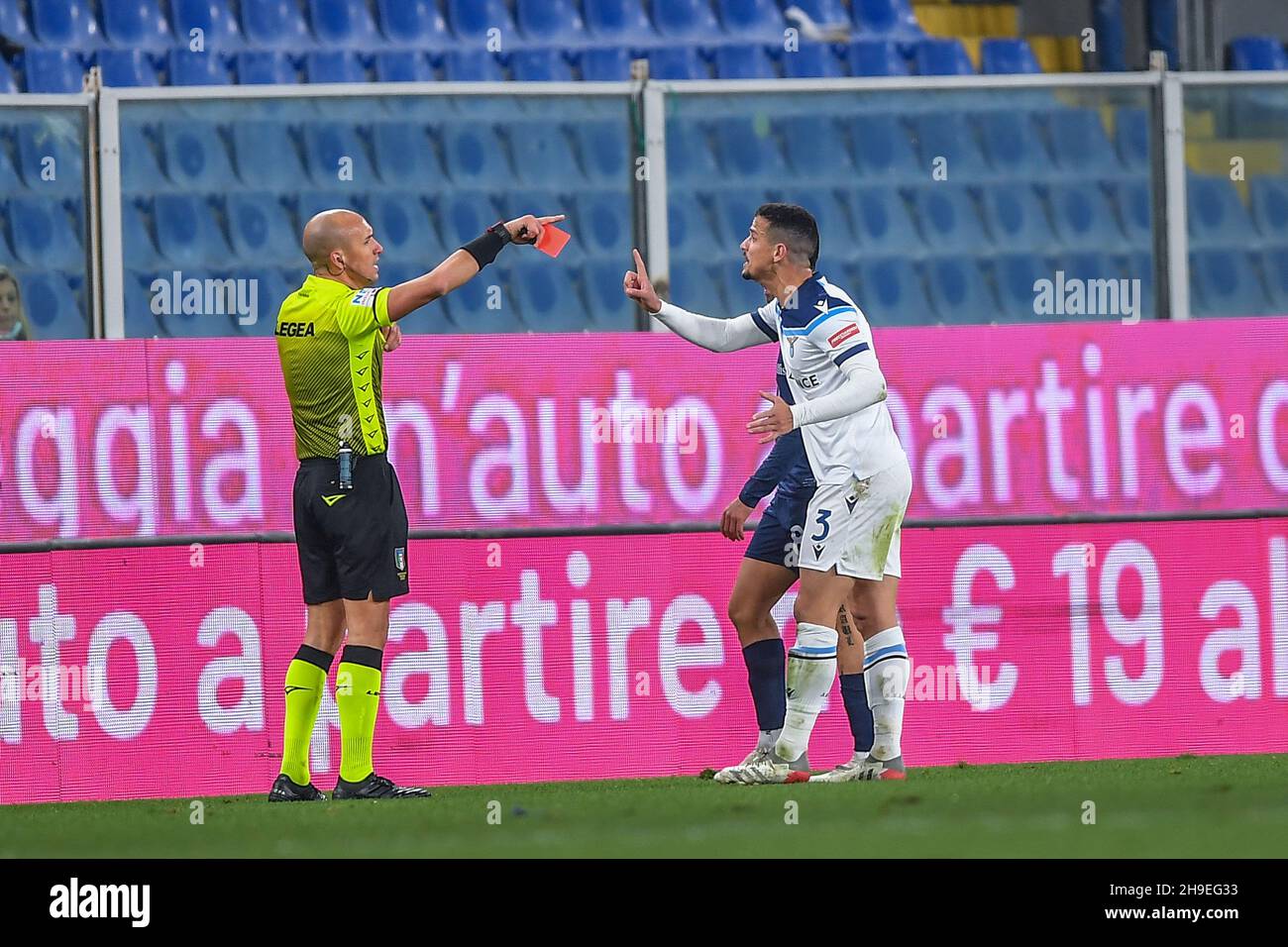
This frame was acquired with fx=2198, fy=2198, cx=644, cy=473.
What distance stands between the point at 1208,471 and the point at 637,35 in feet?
17.6

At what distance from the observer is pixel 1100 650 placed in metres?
8.23

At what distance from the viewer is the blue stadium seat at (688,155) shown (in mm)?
9617

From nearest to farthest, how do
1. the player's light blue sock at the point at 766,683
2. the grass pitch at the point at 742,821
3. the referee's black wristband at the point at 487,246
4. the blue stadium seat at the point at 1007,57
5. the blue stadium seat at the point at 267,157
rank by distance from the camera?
the grass pitch at the point at 742,821, the referee's black wristband at the point at 487,246, the player's light blue sock at the point at 766,683, the blue stadium seat at the point at 267,157, the blue stadium seat at the point at 1007,57

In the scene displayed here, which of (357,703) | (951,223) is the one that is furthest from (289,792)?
(951,223)

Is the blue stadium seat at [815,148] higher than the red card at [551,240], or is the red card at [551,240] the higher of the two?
the blue stadium seat at [815,148]

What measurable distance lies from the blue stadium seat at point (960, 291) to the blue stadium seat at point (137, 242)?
139 inches

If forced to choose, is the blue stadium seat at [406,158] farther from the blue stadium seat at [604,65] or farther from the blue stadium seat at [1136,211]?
the blue stadium seat at [1136,211]

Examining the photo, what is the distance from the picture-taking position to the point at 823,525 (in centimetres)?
695

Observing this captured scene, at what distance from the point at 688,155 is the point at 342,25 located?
3349 millimetres

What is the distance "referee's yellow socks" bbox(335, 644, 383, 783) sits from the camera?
6844mm

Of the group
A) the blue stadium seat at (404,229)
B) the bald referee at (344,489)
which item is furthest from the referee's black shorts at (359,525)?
the blue stadium seat at (404,229)

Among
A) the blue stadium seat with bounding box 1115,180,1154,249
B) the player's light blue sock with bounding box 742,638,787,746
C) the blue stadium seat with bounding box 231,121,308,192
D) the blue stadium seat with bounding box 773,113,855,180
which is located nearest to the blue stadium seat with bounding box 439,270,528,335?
the blue stadium seat with bounding box 231,121,308,192

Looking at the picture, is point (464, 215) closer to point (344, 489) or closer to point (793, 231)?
point (793, 231)
